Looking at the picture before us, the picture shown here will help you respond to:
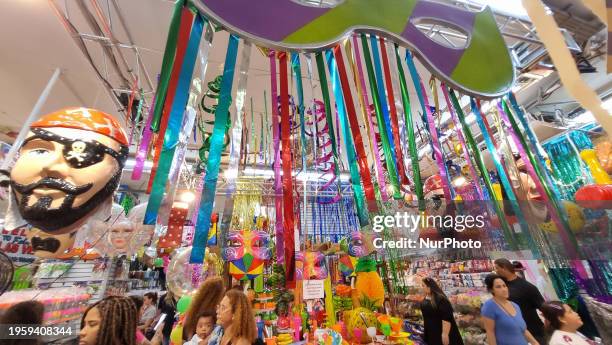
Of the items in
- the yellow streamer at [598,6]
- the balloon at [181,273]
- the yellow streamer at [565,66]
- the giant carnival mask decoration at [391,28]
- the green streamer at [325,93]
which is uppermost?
the giant carnival mask decoration at [391,28]

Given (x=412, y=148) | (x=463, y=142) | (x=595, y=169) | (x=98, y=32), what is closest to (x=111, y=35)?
(x=98, y=32)

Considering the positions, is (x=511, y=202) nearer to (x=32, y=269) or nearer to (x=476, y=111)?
(x=476, y=111)

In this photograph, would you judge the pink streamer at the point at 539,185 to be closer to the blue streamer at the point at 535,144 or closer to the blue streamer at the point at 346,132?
the blue streamer at the point at 535,144

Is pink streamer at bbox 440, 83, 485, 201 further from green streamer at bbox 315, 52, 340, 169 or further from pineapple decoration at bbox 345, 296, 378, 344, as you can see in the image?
pineapple decoration at bbox 345, 296, 378, 344

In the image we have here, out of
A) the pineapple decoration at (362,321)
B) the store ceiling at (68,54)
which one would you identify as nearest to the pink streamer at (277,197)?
the pineapple decoration at (362,321)

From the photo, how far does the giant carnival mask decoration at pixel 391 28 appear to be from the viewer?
882mm

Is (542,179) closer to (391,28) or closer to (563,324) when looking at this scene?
(391,28)

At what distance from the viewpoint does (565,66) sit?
1.81ft

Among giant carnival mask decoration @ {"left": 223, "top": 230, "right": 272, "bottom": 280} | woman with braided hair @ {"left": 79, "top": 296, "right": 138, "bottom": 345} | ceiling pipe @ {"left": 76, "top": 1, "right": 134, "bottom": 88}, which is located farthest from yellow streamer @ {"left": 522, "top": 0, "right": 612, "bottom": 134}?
ceiling pipe @ {"left": 76, "top": 1, "right": 134, "bottom": 88}

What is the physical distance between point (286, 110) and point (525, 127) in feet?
3.78

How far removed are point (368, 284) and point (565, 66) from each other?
8.52 feet

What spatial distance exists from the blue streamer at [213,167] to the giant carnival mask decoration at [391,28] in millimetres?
103

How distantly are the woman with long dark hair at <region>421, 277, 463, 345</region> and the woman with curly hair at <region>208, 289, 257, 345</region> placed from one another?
1.80 m

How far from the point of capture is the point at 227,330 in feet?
6.42
